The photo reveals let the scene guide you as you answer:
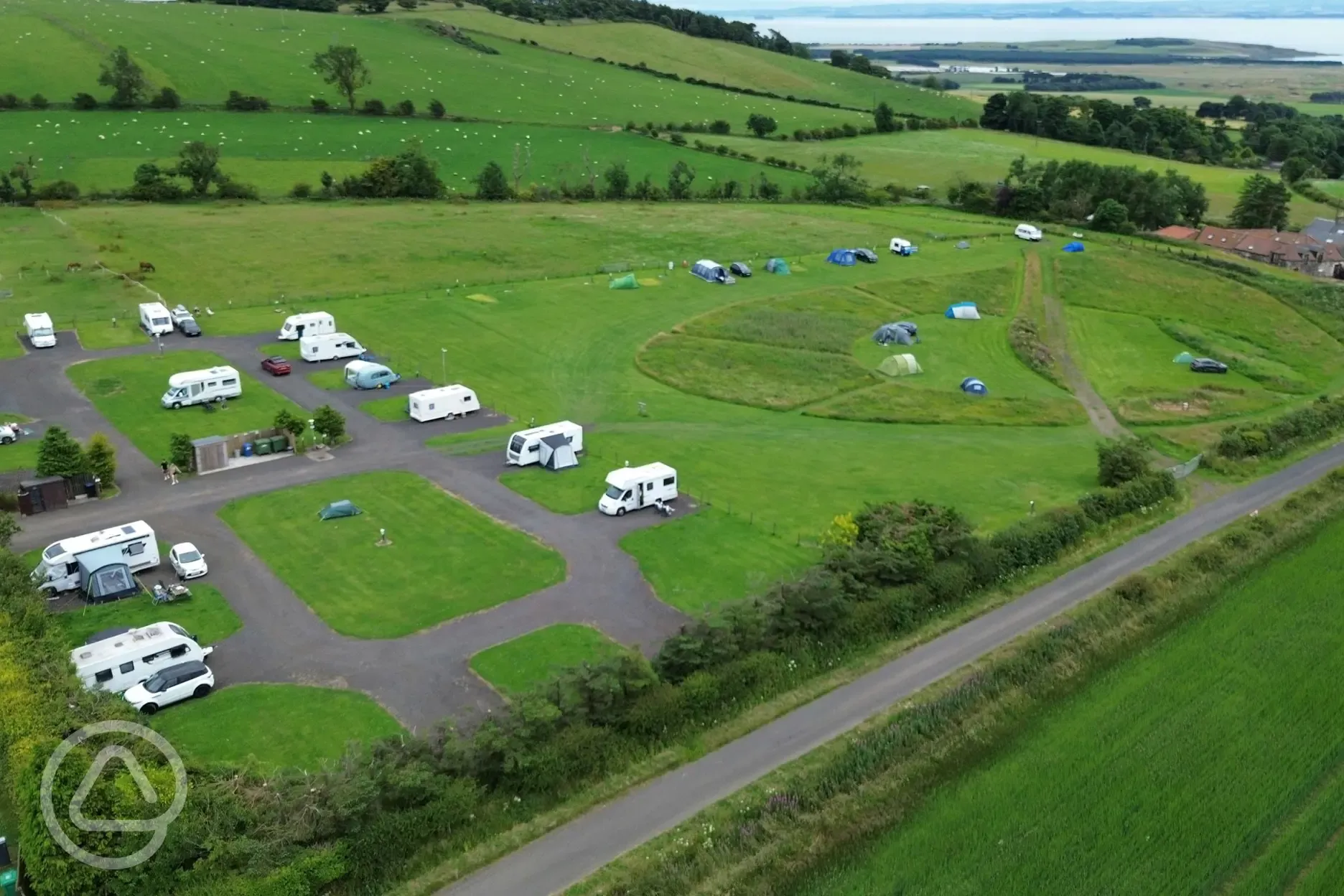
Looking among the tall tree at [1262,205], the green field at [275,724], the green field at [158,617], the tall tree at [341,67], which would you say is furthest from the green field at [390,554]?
the tall tree at [1262,205]

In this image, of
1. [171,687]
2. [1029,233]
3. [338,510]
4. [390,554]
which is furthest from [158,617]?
[1029,233]

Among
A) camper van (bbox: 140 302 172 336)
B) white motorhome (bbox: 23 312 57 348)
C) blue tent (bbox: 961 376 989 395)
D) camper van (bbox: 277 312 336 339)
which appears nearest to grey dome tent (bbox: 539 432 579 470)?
camper van (bbox: 277 312 336 339)

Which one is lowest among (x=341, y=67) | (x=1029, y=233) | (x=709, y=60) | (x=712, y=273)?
(x=712, y=273)

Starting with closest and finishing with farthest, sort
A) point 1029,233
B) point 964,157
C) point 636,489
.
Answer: point 636,489 → point 1029,233 → point 964,157

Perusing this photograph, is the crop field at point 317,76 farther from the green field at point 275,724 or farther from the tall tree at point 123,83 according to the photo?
the green field at point 275,724

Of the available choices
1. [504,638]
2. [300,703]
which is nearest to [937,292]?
[504,638]

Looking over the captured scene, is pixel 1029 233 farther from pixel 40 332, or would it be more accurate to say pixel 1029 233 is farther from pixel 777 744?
pixel 777 744
